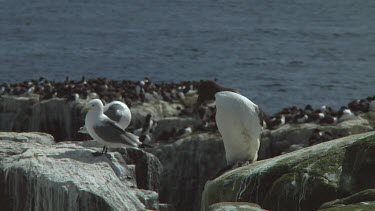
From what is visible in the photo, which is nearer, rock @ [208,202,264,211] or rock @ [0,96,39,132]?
rock @ [208,202,264,211]

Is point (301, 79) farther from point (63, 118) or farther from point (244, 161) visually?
point (244, 161)

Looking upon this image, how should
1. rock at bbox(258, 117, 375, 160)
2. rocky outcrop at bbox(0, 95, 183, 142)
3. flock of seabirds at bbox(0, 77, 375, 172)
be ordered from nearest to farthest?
flock of seabirds at bbox(0, 77, 375, 172) < rock at bbox(258, 117, 375, 160) < rocky outcrop at bbox(0, 95, 183, 142)

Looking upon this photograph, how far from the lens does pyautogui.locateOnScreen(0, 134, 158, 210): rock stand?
12727mm

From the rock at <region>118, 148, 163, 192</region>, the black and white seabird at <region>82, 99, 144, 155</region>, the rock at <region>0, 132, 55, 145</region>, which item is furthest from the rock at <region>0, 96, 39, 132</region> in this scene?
the rock at <region>118, 148, 163, 192</region>

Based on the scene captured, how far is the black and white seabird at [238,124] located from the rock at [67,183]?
1634mm

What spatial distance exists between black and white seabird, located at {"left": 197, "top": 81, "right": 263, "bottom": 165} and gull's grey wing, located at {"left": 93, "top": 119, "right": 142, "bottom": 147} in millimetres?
1360

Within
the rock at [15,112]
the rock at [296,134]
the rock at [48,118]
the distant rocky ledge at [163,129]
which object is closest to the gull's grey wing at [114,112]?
the distant rocky ledge at [163,129]

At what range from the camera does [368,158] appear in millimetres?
11703

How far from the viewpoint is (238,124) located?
1459cm

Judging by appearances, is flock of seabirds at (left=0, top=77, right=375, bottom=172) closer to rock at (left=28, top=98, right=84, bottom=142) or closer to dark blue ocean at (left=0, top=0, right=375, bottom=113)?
rock at (left=28, top=98, right=84, bottom=142)

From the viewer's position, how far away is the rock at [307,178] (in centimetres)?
1174

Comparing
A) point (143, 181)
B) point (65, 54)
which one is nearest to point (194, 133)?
point (143, 181)

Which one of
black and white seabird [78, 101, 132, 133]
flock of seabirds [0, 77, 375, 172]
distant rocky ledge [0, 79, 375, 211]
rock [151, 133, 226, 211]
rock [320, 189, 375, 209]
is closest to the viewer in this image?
rock [320, 189, 375, 209]

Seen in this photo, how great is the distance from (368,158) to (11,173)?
486 cm
